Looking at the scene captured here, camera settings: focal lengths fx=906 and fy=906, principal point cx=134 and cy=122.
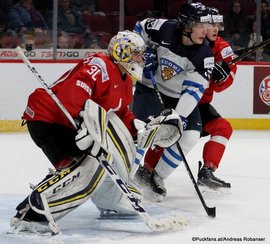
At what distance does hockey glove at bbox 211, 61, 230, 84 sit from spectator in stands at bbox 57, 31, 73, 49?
2.92 m

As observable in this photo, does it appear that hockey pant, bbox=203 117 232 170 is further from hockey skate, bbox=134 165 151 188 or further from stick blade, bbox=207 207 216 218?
stick blade, bbox=207 207 216 218

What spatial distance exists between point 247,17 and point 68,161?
4.72 m

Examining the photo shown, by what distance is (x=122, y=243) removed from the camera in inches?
137

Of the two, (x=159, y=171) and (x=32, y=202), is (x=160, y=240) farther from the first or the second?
(x=159, y=171)

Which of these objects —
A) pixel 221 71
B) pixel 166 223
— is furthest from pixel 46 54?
pixel 166 223

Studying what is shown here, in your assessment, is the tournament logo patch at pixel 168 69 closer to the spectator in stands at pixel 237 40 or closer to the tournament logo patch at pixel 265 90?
the tournament logo patch at pixel 265 90

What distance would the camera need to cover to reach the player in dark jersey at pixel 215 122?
480 cm

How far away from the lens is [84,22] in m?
7.71

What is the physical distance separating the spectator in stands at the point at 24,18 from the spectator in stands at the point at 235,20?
169 centimetres

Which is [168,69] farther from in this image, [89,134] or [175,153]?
[89,134]

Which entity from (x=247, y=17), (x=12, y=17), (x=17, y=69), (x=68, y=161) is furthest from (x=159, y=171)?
(x=247, y=17)

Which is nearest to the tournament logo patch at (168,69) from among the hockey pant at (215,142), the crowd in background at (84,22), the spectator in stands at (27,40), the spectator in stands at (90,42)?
the hockey pant at (215,142)

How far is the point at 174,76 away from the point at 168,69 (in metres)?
0.05

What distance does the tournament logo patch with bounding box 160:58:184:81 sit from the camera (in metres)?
4.56
